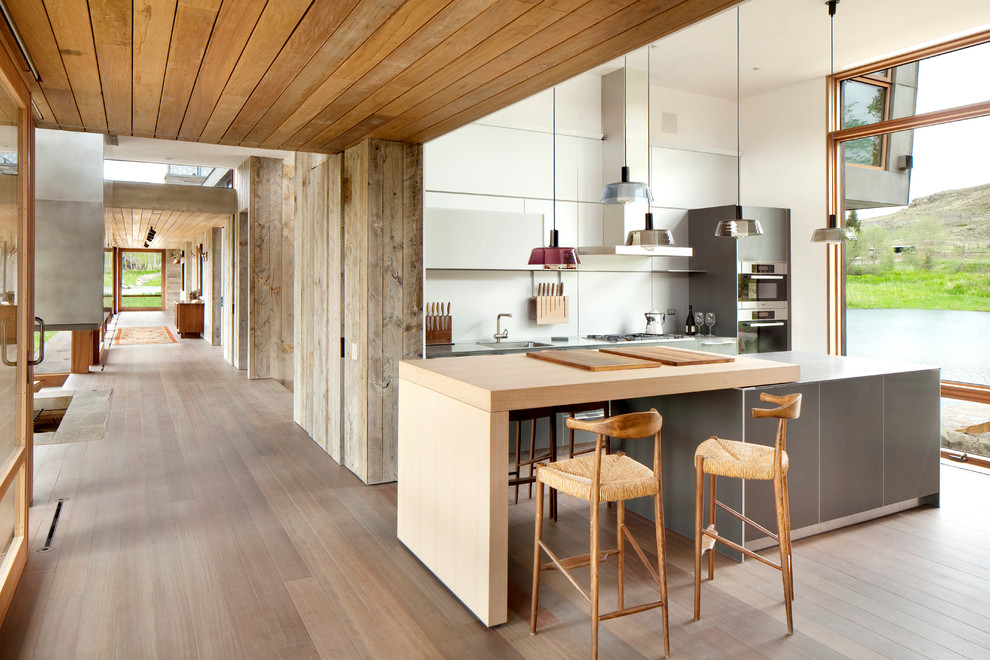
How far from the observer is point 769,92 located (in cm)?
680

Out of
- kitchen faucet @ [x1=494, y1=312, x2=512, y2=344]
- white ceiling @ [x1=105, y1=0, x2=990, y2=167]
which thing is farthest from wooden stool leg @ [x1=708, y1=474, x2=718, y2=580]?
white ceiling @ [x1=105, y1=0, x2=990, y2=167]

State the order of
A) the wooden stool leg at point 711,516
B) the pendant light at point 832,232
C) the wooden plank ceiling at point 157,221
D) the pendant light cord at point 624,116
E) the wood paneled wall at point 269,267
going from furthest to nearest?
the wooden plank ceiling at point 157,221
the wood paneled wall at point 269,267
the pendant light cord at point 624,116
the pendant light at point 832,232
the wooden stool leg at point 711,516

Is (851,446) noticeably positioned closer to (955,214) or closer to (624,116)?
(955,214)

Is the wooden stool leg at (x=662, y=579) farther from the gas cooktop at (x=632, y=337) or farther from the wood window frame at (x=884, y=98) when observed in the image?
the wood window frame at (x=884, y=98)

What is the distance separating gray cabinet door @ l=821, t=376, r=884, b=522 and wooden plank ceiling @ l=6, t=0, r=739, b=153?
87.3 inches

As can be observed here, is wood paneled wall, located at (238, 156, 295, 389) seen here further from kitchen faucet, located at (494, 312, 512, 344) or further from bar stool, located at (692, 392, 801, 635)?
bar stool, located at (692, 392, 801, 635)

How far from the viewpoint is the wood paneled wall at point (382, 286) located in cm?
429

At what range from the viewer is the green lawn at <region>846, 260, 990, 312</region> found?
17.0ft

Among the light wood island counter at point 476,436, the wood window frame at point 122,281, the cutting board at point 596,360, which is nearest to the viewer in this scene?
the light wood island counter at point 476,436

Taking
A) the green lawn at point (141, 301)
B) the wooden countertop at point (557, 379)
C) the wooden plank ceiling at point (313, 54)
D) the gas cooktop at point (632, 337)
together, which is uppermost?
the wooden plank ceiling at point (313, 54)

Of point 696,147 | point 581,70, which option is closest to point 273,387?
point 696,147

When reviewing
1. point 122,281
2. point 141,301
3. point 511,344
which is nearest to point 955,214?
point 511,344

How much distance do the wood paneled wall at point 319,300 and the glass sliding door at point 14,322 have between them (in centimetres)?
197

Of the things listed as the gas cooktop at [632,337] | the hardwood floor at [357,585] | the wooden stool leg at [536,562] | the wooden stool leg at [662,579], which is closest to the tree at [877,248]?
the gas cooktop at [632,337]
